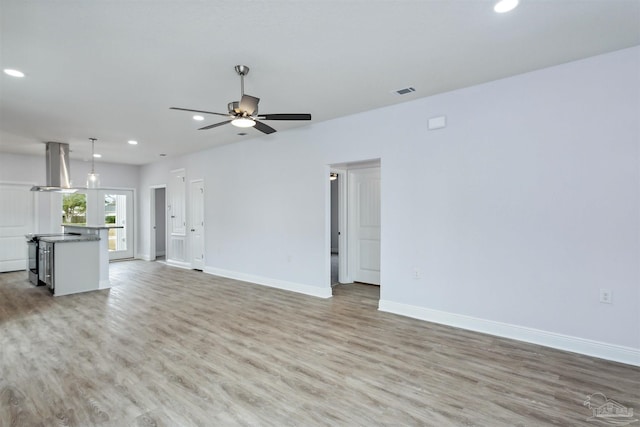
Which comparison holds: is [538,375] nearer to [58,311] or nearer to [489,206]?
[489,206]

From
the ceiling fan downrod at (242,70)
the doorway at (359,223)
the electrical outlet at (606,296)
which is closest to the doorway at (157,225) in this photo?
the doorway at (359,223)

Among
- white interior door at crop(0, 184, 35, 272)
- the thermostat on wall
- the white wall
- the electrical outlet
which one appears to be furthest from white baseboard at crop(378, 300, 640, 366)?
white interior door at crop(0, 184, 35, 272)

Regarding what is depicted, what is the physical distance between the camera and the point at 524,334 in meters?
3.25

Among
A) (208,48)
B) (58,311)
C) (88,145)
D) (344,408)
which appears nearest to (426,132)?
(208,48)

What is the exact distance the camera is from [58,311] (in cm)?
428

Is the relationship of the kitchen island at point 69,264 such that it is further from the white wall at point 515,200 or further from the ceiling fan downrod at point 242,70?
the ceiling fan downrod at point 242,70

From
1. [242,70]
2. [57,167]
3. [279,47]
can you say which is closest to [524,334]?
[279,47]

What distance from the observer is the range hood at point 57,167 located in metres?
6.09

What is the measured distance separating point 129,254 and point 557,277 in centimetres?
989

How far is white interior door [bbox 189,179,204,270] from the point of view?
7.25 meters

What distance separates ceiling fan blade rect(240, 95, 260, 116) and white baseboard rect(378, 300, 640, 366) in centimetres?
294

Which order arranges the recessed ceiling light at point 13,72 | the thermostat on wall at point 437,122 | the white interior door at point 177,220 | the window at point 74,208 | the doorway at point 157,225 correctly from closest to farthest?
the recessed ceiling light at point 13,72 → the thermostat on wall at point 437,122 → the white interior door at point 177,220 → the window at point 74,208 → the doorway at point 157,225

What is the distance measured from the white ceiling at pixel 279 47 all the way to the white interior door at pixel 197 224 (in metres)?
3.20

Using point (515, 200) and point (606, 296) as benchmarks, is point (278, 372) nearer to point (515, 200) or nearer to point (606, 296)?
point (515, 200)
